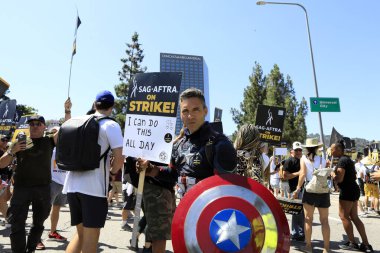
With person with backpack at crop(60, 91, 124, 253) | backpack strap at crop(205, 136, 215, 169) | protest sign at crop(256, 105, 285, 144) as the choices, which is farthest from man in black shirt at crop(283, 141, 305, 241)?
backpack strap at crop(205, 136, 215, 169)

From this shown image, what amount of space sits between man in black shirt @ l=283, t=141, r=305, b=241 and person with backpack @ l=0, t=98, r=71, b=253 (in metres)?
4.75

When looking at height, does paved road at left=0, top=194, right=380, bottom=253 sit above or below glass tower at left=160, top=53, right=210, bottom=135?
below

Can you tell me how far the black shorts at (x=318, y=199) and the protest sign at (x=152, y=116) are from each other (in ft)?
11.1

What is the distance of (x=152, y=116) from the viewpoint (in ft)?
11.9

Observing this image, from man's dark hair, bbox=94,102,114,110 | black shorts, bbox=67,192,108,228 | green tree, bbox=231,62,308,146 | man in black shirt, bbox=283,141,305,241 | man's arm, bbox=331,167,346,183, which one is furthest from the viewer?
green tree, bbox=231,62,308,146

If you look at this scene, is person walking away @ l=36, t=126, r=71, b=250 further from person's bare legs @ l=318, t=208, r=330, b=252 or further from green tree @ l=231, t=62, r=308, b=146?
green tree @ l=231, t=62, r=308, b=146

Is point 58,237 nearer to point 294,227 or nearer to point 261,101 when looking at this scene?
point 294,227

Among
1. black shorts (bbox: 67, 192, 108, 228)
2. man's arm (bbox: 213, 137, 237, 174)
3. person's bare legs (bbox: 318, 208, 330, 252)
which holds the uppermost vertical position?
man's arm (bbox: 213, 137, 237, 174)

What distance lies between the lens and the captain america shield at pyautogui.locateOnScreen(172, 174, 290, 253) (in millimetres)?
1756

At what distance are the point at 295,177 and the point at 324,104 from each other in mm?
7167

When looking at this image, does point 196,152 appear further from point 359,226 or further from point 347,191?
point 359,226

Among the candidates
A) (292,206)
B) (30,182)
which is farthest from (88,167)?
(292,206)

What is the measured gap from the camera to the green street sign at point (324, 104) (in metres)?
13.3

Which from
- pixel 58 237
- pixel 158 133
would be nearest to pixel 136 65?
pixel 58 237
